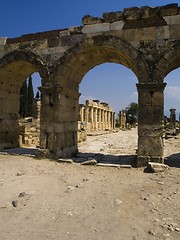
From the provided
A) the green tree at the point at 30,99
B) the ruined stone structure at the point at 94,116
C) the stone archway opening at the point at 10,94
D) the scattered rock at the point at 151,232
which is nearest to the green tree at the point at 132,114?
the ruined stone structure at the point at 94,116

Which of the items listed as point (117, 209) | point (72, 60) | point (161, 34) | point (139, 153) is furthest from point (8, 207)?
point (161, 34)

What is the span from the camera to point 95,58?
28.7ft

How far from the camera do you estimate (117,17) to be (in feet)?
25.3

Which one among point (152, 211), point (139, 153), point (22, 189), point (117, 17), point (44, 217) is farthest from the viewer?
point (117, 17)

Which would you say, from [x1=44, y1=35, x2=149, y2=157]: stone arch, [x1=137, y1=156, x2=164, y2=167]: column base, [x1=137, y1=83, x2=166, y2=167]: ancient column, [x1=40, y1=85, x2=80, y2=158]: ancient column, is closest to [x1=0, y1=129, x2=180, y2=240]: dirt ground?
[x1=137, y1=156, x2=164, y2=167]: column base

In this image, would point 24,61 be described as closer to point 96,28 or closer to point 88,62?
point 88,62

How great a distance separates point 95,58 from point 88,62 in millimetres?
314

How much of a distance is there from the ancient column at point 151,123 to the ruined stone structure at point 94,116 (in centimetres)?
1805

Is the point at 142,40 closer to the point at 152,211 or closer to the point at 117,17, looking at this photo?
the point at 117,17

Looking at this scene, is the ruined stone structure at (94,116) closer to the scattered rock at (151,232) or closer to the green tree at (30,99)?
the green tree at (30,99)

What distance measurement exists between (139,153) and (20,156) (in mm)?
4056

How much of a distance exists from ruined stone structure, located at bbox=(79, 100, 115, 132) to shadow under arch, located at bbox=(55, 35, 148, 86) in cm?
1621

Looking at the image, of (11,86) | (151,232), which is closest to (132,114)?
(11,86)

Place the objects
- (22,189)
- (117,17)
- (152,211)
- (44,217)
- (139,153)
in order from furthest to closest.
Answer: (117,17) → (139,153) → (22,189) → (152,211) → (44,217)
